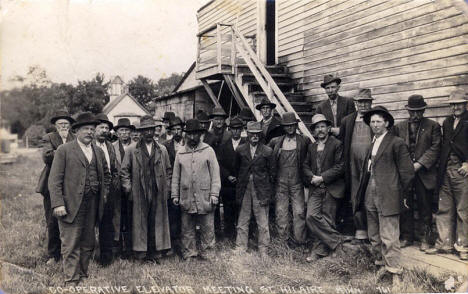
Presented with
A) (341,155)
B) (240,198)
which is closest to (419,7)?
(341,155)

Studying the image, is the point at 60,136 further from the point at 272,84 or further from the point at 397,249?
the point at 397,249

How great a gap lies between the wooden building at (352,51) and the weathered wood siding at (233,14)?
34 millimetres

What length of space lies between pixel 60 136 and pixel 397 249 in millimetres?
4917

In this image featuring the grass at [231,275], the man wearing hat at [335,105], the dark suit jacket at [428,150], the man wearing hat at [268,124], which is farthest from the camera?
the man wearing hat at [268,124]

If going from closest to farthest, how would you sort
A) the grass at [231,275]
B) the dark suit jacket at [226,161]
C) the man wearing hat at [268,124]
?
the grass at [231,275], the dark suit jacket at [226,161], the man wearing hat at [268,124]

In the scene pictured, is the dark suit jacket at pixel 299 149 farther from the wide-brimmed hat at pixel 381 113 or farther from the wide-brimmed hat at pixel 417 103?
the wide-brimmed hat at pixel 417 103

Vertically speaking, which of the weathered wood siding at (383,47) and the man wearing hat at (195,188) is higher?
the weathered wood siding at (383,47)

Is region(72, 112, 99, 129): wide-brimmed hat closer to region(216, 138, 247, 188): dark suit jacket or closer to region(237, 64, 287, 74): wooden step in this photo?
region(216, 138, 247, 188): dark suit jacket

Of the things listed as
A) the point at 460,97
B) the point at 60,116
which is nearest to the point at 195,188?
the point at 60,116

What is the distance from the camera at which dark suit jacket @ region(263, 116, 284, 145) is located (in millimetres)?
6582

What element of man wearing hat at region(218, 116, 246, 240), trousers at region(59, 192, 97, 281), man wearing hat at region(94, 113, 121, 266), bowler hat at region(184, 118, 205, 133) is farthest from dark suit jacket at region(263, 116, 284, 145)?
trousers at region(59, 192, 97, 281)

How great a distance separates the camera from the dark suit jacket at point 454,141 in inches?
192

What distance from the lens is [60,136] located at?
5.68 metres

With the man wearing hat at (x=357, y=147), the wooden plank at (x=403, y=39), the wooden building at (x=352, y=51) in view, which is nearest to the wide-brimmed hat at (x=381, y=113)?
the man wearing hat at (x=357, y=147)
